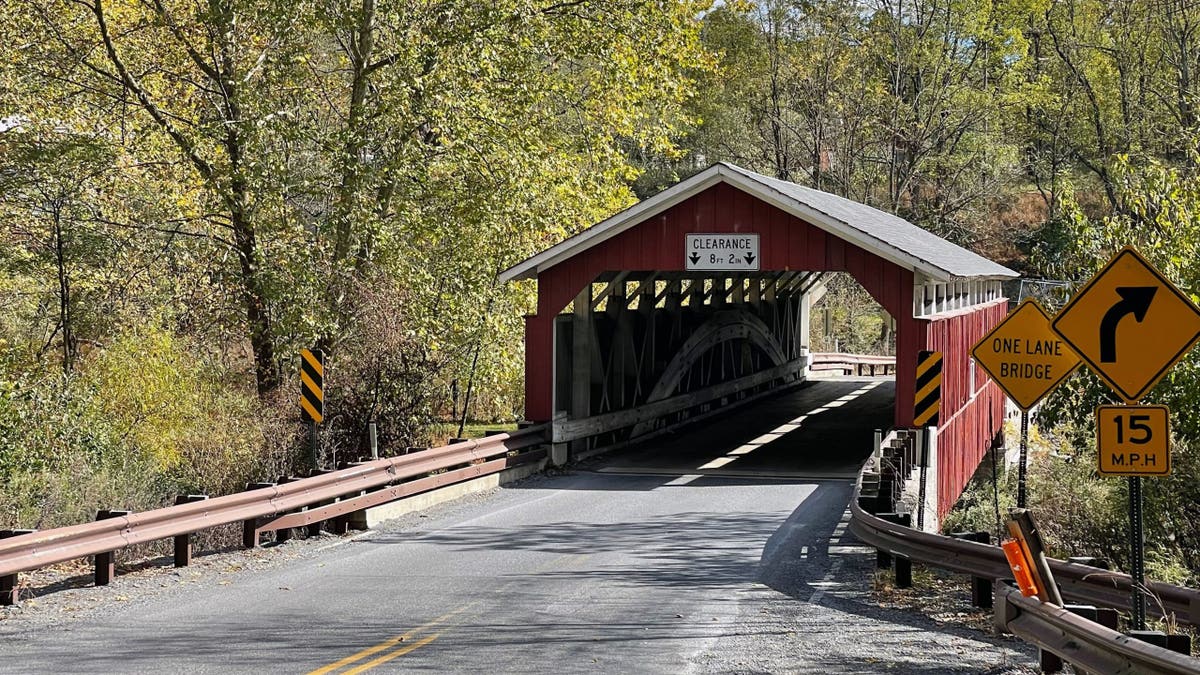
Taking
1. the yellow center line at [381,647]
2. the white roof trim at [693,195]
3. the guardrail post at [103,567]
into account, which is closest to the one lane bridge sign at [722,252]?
the white roof trim at [693,195]

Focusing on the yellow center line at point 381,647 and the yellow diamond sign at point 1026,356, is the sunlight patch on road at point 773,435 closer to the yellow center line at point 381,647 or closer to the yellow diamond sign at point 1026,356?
the yellow diamond sign at point 1026,356

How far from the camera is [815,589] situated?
10.3 m

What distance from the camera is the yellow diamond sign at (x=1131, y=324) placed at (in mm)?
7336

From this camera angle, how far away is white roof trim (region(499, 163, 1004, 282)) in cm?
1742

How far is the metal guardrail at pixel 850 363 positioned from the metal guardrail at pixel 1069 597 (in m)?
30.0

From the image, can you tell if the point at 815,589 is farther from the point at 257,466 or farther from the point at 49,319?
the point at 49,319

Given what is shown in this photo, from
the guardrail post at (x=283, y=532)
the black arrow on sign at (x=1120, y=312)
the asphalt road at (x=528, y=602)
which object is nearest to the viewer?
the black arrow on sign at (x=1120, y=312)

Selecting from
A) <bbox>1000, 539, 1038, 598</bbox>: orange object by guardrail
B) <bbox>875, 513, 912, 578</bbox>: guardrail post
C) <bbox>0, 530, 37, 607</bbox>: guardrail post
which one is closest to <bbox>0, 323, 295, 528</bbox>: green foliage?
<bbox>0, 530, 37, 607</bbox>: guardrail post

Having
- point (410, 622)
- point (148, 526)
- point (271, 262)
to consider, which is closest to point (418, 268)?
point (271, 262)

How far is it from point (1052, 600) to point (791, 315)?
28.9 metres

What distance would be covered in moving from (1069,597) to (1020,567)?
1435 mm

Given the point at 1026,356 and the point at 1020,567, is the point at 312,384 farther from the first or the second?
the point at 1020,567

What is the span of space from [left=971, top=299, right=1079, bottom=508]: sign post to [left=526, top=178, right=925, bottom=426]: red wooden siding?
5.69 m

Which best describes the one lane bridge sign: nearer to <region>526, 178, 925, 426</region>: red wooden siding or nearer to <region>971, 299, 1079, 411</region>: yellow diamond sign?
<region>526, 178, 925, 426</region>: red wooden siding
